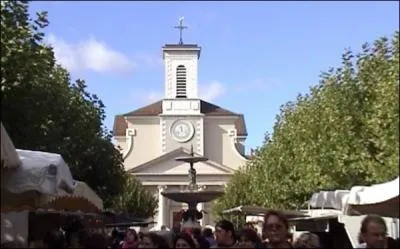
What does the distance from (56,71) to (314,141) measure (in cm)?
963

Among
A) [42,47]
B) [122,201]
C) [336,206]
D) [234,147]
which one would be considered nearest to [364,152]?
[336,206]

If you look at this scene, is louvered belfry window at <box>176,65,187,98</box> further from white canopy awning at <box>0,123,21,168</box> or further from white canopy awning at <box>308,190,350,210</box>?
white canopy awning at <box>0,123,21,168</box>

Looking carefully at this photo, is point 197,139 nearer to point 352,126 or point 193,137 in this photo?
point 193,137

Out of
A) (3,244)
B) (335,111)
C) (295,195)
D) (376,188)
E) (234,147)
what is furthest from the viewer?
(234,147)

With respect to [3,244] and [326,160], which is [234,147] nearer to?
[326,160]

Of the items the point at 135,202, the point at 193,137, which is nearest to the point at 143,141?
the point at 193,137

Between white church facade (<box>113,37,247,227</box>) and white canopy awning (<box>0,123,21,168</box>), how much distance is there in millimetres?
84306

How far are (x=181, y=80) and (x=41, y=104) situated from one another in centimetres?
8201

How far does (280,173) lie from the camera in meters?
35.4

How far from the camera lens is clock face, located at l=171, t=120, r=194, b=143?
101m

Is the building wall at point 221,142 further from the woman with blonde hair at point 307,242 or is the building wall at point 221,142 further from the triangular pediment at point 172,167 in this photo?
the woman with blonde hair at point 307,242

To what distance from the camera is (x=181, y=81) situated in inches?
3986

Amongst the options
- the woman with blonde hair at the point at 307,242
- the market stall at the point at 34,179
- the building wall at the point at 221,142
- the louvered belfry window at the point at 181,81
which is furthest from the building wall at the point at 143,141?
the woman with blonde hair at the point at 307,242

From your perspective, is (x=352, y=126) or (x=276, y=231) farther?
(x=352, y=126)
